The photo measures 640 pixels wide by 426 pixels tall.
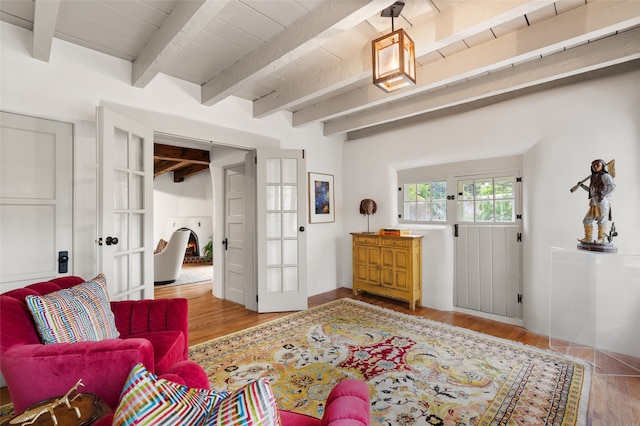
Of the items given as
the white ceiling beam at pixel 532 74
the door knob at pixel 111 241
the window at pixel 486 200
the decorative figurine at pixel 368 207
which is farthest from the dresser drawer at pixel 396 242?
the door knob at pixel 111 241

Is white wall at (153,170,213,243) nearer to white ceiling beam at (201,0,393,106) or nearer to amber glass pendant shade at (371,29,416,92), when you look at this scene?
white ceiling beam at (201,0,393,106)

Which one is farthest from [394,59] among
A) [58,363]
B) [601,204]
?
[58,363]

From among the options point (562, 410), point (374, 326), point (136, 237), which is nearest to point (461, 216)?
point (374, 326)

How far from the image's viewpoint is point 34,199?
239 centimetres

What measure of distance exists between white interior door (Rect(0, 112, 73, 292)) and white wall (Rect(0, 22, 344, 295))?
0.24 ft

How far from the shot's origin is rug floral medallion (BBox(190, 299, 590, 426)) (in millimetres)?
1935

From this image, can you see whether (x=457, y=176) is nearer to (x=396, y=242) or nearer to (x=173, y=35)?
(x=396, y=242)

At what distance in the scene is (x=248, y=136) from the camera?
151 inches

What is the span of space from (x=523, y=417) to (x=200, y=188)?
8.67 metres

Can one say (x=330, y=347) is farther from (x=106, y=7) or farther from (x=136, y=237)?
(x=106, y=7)

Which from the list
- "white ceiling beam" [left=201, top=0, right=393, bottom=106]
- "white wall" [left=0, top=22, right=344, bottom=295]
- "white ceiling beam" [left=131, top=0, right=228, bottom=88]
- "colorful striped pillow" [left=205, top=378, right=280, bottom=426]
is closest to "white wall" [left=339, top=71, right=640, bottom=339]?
"white ceiling beam" [left=201, top=0, right=393, bottom=106]

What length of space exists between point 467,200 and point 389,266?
132cm

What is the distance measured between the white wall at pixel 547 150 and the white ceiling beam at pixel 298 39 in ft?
7.64

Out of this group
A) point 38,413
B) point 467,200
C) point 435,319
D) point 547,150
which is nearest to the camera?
→ point 38,413
